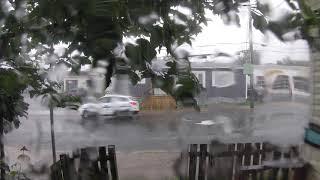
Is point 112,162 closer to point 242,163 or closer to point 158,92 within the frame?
point 242,163

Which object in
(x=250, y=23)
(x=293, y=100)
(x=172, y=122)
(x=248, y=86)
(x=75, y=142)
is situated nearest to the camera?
(x=250, y=23)

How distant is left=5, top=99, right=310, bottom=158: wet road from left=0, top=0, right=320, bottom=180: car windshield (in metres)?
0.01

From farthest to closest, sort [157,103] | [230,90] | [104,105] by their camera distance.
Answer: [230,90] < [157,103] < [104,105]

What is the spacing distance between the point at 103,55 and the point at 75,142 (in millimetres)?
1722

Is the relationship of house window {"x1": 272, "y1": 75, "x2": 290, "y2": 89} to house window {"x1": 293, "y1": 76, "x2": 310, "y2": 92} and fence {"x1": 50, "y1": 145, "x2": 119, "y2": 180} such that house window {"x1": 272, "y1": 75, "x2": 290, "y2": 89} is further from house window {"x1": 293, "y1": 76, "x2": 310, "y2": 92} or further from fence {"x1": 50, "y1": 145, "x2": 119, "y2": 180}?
fence {"x1": 50, "y1": 145, "x2": 119, "y2": 180}

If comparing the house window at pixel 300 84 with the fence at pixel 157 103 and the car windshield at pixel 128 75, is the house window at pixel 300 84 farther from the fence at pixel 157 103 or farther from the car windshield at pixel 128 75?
the fence at pixel 157 103

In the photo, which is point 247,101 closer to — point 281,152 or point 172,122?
point 172,122

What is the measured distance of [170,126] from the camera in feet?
7.43

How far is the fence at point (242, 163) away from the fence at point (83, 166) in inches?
40.1

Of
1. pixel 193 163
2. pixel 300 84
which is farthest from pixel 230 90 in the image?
pixel 193 163

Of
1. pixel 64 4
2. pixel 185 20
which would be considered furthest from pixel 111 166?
pixel 64 4

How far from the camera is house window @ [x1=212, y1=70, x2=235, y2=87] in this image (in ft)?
5.57

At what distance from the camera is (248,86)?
6.67ft

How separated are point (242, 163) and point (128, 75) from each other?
11.6ft
